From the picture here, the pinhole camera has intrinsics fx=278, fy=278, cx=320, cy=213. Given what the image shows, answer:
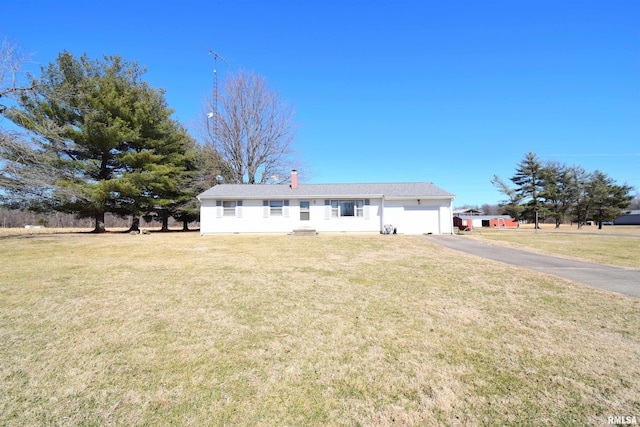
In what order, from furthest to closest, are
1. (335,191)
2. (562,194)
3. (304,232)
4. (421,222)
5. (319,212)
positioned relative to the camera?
1. (562,194)
2. (335,191)
3. (319,212)
4. (421,222)
5. (304,232)

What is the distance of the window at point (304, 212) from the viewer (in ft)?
63.0

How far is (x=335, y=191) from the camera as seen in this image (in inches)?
769

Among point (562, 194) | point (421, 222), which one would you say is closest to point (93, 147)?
point (421, 222)

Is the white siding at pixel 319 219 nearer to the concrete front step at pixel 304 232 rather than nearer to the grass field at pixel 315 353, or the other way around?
the concrete front step at pixel 304 232

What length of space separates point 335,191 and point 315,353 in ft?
55.7

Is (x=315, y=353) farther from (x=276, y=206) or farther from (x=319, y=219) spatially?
(x=276, y=206)

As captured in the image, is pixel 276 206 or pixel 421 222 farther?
pixel 276 206

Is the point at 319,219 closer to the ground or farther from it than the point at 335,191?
closer to the ground

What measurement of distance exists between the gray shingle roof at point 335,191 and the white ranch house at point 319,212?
7 centimetres

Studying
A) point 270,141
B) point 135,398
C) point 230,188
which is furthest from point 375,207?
point 135,398

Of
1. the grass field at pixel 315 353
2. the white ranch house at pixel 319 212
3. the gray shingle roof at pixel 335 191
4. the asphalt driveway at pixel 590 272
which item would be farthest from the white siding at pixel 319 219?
the grass field at pixel 315 353

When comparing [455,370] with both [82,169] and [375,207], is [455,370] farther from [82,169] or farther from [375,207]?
[82,169]

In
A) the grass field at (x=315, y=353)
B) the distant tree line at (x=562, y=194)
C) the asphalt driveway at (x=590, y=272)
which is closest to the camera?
the grass field at (x=315, y=353)

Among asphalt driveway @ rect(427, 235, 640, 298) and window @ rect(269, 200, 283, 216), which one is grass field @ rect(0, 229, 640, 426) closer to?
asphalt driveway @ rect(427, 235, 640, 298)
